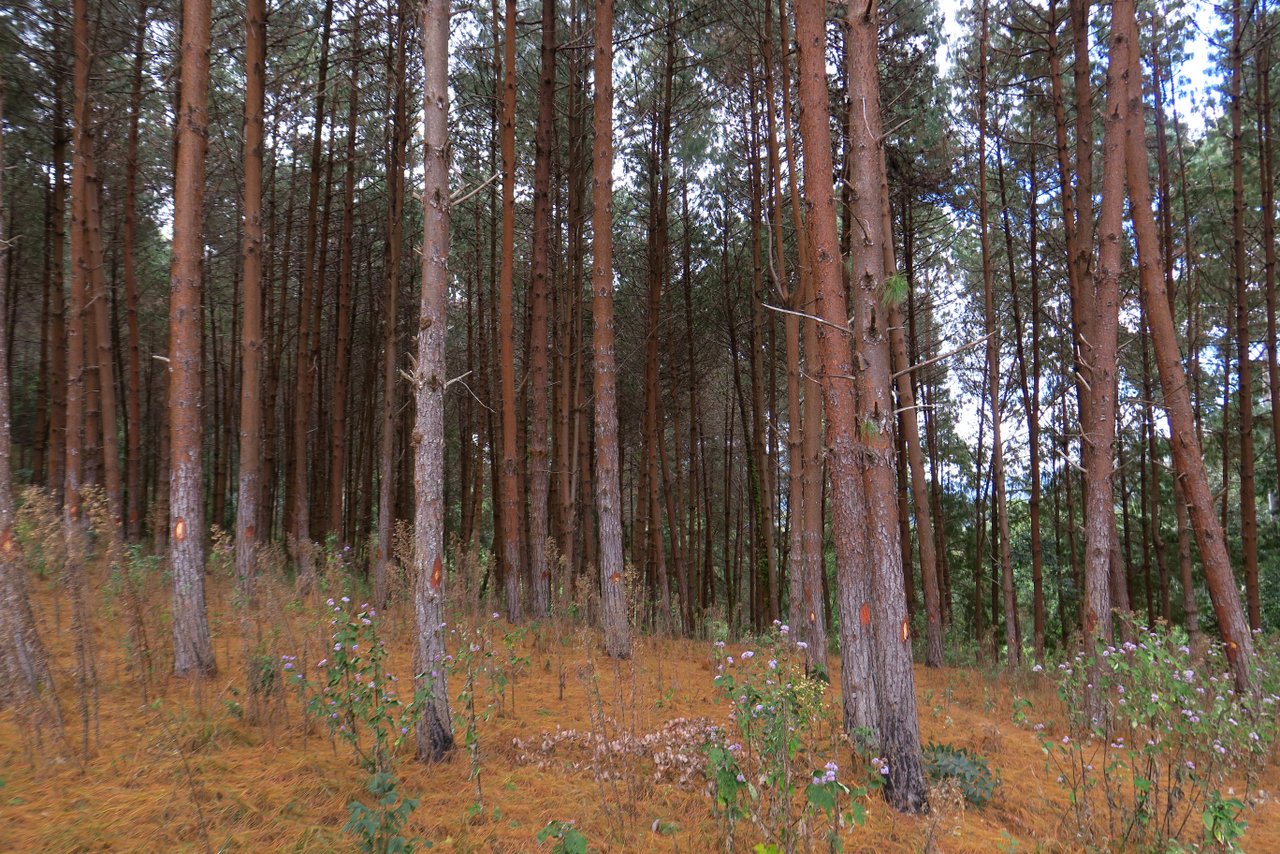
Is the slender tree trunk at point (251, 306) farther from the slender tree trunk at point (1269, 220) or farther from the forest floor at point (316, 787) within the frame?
the slender tree trunk at point (1269, 220)

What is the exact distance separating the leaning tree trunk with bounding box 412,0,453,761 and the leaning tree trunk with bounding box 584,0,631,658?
10.4 feet

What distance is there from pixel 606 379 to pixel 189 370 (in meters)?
4.14

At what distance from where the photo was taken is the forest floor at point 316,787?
3.56m

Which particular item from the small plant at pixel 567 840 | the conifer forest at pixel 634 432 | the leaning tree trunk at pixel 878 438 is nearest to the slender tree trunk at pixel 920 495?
the conifer forest at pixel 634 432

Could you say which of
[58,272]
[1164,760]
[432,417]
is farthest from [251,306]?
[1164,760]

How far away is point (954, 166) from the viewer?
40.3 feet

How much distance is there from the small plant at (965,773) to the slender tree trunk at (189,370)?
5478mm

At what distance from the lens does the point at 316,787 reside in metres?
4.04

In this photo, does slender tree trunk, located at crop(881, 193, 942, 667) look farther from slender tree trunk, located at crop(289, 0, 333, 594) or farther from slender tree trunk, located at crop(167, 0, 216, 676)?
slender tree trunk, located at crop(289, 0, 333, 594)

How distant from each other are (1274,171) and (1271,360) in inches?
141

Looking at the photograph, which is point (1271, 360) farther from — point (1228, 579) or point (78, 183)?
point (78, 183)

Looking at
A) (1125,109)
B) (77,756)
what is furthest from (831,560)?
(77,756)

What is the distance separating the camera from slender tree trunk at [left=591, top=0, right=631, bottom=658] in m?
8.16

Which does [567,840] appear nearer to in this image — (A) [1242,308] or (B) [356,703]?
(B) [356,703]
